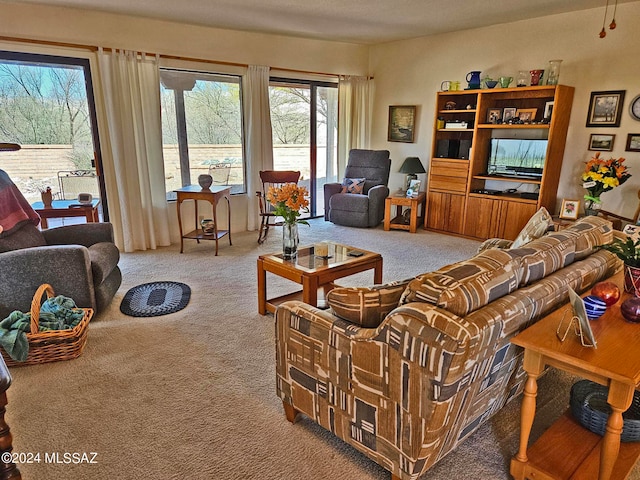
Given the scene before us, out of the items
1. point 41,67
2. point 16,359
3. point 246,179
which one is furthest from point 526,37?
point 16,359

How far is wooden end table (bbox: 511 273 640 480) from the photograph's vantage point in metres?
1.33

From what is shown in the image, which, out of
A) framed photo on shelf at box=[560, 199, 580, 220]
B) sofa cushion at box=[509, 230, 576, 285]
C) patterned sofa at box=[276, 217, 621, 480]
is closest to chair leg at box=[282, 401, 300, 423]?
patterned sofa at box=[276, 217, 621, 480]

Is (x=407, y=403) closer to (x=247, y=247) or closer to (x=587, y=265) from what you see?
(x=587, y=265)

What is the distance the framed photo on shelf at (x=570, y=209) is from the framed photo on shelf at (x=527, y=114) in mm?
1055

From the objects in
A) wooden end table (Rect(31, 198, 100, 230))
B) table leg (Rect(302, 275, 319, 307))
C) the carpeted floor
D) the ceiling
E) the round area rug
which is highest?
the ceiling

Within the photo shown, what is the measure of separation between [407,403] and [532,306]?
61 centimetres

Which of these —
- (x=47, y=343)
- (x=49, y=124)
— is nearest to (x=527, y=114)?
(x=47, y=343)

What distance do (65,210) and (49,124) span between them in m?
1.09

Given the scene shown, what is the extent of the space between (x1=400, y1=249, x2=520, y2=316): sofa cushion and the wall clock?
151 inches

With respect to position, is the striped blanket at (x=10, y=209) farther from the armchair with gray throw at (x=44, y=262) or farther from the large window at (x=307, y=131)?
the large window at (x=307, y=131)

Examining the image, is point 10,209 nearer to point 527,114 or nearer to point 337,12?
point 337,12

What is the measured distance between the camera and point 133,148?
15.3 ft

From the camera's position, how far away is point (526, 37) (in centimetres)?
491

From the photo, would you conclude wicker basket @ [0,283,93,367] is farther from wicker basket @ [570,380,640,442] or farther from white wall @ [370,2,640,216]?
white wall @ [370,2,640,216]
